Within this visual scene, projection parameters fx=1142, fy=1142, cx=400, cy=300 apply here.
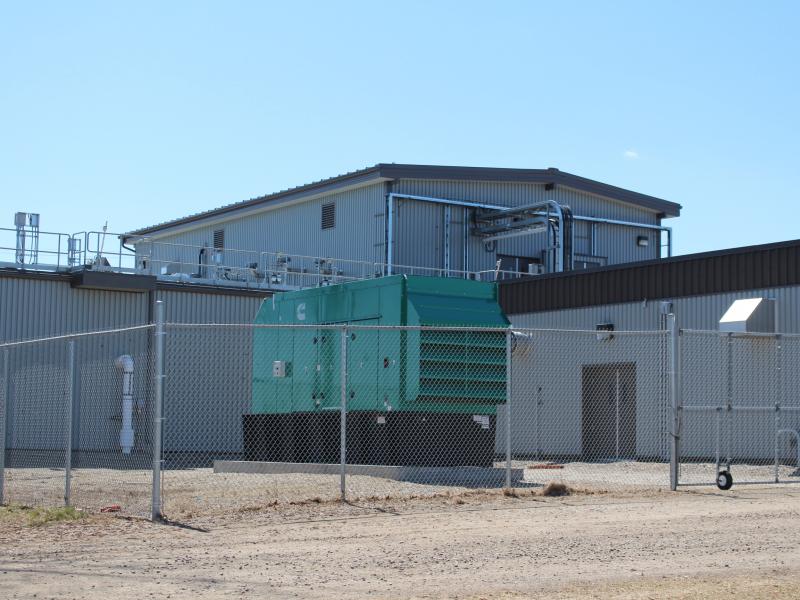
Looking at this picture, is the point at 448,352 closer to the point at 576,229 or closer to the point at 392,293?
the point at 392,293

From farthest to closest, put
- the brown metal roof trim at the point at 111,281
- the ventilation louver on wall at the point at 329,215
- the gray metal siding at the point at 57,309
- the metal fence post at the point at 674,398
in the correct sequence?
the ventilation louver on wall at the point at 329,215 → the brown metal roof trim at the point at 111,281 → the gray metal siding at the point at 57,309 → the metal fence post at the point at 674,398

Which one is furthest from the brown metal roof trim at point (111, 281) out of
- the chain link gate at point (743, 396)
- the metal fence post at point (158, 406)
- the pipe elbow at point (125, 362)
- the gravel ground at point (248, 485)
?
the metal fence post at point (158, 406)

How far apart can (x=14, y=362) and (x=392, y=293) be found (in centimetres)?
1301

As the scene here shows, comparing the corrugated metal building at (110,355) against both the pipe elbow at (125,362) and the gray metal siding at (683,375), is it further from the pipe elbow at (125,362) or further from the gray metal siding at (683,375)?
Answer: the gray metal siding at (683,375)

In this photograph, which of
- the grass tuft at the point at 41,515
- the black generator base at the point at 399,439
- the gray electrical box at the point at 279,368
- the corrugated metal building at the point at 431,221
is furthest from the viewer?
the corrugated metal building at the point at 431,221

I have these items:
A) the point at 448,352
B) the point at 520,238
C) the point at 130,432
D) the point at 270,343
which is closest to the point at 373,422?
the point at 448,352

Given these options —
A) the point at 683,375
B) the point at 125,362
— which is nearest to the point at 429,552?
the point at 683,375

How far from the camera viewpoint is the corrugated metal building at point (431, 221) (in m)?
40.9

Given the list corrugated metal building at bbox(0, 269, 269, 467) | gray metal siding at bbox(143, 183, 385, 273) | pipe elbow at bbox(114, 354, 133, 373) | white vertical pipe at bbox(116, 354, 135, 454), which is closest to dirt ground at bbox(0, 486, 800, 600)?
white vertical pipe at bbox(116, 354, 135, 454)

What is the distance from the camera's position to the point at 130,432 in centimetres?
2977

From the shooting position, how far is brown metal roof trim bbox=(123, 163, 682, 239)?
40562mm

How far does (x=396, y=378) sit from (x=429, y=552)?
936cm

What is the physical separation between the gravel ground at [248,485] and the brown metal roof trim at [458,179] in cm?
1792

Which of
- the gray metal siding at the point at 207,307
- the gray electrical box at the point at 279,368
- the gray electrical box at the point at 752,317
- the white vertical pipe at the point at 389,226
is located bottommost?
the gray electrical box at the point at 279,368
